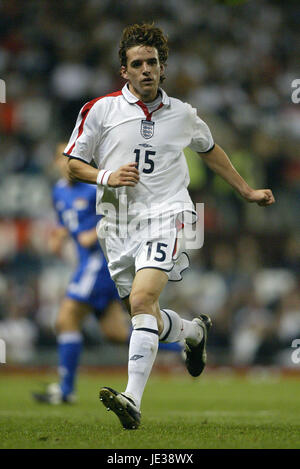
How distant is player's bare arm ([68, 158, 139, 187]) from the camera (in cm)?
484

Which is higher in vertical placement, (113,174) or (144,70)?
(144,70)

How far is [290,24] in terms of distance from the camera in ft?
57.9

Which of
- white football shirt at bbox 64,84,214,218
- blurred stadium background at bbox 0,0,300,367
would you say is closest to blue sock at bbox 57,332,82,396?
white football shirt at bbox 64,84,214,218

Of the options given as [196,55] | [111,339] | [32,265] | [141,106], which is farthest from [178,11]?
[141,106]

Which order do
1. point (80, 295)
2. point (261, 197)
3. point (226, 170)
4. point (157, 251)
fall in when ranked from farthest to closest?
point (80, 295) < point (226, 170) < point (261, 197) < point (157, 251)

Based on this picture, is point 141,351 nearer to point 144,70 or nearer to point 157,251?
point 157,251

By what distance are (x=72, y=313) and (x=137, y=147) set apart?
299 cm

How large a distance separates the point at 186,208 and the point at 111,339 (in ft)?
9.91

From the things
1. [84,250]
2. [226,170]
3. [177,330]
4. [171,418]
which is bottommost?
[171,418]

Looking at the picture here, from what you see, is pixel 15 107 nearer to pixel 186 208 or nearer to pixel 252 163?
pixel 252 163

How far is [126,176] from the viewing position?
15.9 feet

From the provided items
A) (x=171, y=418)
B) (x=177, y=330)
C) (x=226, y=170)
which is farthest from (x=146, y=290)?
(x=171, y=418)

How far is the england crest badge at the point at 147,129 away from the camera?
17.3 ft

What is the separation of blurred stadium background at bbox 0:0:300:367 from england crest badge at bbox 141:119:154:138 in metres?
7.57
